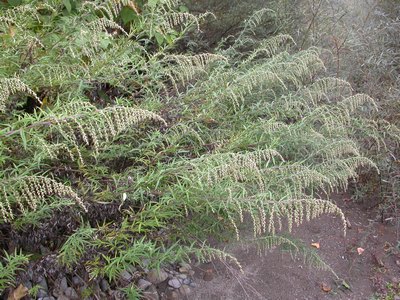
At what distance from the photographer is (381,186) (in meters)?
4.57

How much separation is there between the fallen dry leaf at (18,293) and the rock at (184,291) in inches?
48.1

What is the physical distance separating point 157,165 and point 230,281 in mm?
1260

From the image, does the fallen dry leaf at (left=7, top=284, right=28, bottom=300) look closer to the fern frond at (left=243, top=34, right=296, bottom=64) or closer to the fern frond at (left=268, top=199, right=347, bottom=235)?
the fern frond at (left=268, top=199, right=347, bottom=235)

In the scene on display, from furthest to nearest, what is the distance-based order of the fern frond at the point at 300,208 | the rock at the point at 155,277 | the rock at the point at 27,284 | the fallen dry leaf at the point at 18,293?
the rock at the point at 155,277
the rock at the point at 27,284
the fallen dry leaf at the point at 18,293
the fern frond at the point at 300,208

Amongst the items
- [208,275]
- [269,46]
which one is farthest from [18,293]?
[269,46]

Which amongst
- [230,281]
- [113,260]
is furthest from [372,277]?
[113,260]

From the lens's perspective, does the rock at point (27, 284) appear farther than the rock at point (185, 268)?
No

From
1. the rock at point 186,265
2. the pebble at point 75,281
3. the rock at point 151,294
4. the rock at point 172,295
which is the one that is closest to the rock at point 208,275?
the rock at point 186,265

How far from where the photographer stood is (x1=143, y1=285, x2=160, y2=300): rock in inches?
125

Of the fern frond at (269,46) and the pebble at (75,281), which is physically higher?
the fern frond at (269,46)

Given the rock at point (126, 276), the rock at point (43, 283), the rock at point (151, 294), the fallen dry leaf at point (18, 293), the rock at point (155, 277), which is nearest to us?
the fallen dry leaf at point (18, 293)

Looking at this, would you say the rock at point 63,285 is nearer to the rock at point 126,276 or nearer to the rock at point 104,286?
the rock at point 104,286

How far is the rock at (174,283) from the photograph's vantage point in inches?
136

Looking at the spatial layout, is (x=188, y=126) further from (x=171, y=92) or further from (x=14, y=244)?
(x=14, y=244)
